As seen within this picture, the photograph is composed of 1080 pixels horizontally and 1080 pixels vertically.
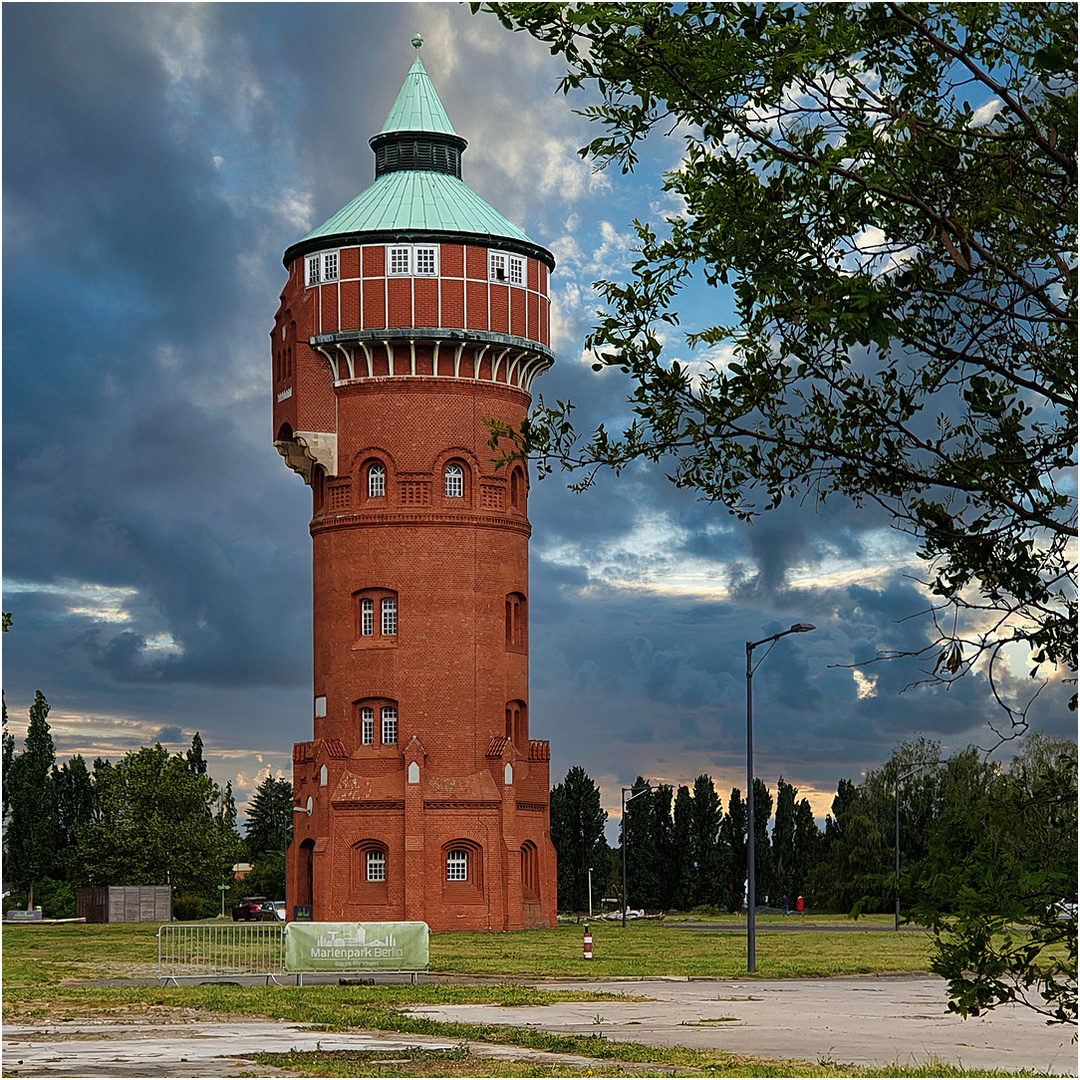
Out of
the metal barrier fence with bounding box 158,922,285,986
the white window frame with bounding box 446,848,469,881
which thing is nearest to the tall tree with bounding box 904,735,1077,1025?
the metal barrier fence with bounding box 158,922,285,986

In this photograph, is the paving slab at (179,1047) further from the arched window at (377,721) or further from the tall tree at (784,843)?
the tall tree at (784,843)

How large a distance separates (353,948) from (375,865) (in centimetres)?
2377

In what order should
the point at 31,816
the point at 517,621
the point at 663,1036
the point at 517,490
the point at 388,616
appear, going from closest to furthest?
the point at 663,1036, the point at 388,616, the point at 517,490, the point at 517,621, the point at 31,816

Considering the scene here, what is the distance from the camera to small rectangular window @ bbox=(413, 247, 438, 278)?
177ft

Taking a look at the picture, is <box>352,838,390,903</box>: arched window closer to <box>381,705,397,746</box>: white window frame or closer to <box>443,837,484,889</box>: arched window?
<box>443,837,484,889</box>: arched window

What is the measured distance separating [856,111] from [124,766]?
74321mm

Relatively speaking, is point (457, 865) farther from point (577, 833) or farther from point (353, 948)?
point (577, 833)

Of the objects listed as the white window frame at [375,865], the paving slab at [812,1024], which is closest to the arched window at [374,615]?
the white window frame at [375,865]

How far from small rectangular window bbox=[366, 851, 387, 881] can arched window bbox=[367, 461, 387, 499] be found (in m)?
12.8

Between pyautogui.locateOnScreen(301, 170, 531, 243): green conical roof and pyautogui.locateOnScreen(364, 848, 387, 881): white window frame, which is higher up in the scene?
pyautogui.locateOnScreen(301, 170, 531, 243): green conical roof

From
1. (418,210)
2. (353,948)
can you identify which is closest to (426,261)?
(418,210)

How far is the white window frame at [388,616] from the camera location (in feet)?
176

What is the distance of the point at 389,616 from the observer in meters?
53.8

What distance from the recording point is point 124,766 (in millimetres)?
77625
